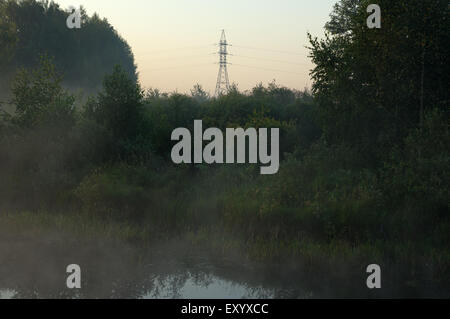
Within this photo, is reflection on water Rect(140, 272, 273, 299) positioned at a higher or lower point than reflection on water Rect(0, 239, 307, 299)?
lower

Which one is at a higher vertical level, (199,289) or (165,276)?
(165,276)

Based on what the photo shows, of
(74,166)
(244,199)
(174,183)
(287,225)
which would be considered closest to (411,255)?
(287,225)

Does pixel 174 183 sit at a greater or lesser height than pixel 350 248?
greater

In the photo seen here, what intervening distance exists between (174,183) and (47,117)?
535cm

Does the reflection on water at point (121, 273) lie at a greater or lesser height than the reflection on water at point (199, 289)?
greater

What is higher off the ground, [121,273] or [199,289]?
[121,273]

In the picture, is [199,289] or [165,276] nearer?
[199,289]

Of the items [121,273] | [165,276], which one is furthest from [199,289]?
[121,273]

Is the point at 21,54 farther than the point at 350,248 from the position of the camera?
Yes

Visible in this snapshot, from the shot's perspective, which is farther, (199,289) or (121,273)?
(121,273)

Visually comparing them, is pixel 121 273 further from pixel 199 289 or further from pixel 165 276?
pixel 199 289

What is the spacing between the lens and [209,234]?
40.1 ft
